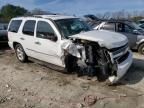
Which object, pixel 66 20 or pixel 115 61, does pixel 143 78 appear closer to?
pixel 115 61

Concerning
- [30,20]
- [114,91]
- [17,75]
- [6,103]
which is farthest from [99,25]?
[6,103]

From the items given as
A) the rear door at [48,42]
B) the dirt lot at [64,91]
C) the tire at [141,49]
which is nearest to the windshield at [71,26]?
the rear door at [48,42]

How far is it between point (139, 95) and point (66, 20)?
141 inches

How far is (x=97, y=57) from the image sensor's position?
693cm

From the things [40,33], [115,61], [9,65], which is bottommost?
[9,65]

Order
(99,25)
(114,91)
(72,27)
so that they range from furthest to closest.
Result: (99,25) → (72,27) → (114,91)

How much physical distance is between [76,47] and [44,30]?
166 centimetres

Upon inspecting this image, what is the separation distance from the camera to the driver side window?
7.81 m

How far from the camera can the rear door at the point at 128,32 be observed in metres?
11.8

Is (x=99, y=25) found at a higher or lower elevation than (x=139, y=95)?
higher

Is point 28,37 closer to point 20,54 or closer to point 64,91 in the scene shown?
point 20,54

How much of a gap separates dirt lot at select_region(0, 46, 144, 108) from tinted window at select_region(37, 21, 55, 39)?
48.1 inches

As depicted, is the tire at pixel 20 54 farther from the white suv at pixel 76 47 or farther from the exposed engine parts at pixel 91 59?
the exposed engine parts at pixel 91 59

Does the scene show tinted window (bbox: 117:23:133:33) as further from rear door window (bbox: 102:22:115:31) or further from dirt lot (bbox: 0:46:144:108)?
dirt lot (bbox: 0:46:144:108)
